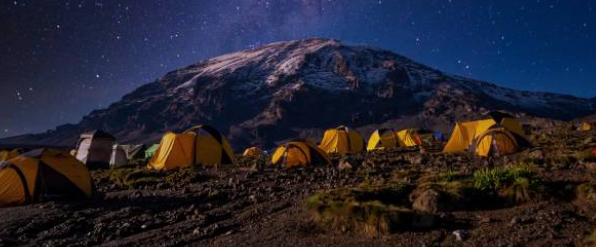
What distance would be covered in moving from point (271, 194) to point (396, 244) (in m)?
5.90

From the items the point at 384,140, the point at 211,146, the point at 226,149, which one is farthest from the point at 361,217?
the point at 384,140

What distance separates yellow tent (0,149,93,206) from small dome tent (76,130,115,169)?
592 inches

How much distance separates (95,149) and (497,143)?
25.3 metres

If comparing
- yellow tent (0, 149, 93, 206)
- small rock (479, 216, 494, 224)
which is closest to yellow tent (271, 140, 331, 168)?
yellow tent (0, 149, 93, 206)

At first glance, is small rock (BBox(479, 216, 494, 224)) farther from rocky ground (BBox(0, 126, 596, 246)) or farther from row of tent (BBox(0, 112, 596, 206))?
row of tent (BBox(0, 112, 596, 206))

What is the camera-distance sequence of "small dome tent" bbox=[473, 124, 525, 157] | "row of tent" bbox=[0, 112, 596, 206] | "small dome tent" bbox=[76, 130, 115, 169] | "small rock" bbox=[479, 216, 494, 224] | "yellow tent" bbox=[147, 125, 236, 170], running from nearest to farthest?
"small rock" bbox=[479, 216, 494, 224]
"row of tent" bbox=[0, 112, 596, 206]
"small dome tent" bbox=[473, 124, 525, 157]
"yellow tent" bbox=[147, 125, 236, 170]
"small dome tent" bbox=[76, 130, 115, 169]

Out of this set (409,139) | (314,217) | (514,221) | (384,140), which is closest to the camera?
(514,221)

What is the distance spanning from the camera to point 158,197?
13445mm

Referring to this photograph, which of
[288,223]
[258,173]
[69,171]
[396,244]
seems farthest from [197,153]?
[396,244]

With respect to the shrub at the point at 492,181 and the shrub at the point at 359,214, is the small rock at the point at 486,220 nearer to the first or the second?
the shrub at the point at 359,214

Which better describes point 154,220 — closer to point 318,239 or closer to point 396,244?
point 318,239

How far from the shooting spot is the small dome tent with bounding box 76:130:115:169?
92.5 feet

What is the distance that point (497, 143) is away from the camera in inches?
856

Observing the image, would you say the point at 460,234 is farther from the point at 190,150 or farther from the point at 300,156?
the point at 190,150
